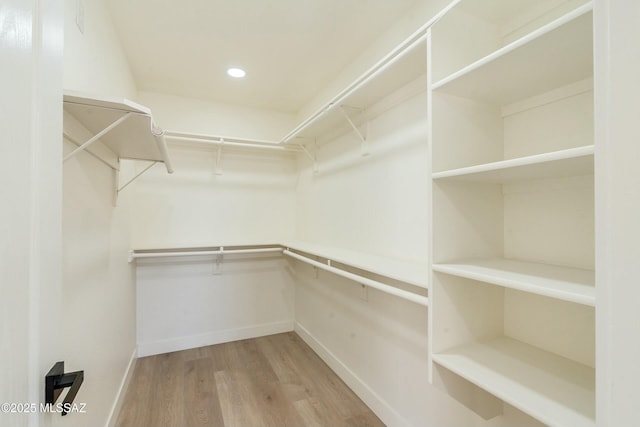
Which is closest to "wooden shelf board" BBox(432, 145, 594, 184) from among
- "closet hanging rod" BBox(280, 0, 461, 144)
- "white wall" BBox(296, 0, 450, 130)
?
"closet hanging rod" BBox(280, 0, 461, 144)

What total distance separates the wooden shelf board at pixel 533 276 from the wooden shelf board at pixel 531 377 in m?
0.30

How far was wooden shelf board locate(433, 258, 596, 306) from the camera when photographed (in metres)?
0.67

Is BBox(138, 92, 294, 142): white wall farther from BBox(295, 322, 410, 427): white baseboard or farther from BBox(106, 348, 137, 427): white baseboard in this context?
BBox(295, 322, 410, 427): white baseboard

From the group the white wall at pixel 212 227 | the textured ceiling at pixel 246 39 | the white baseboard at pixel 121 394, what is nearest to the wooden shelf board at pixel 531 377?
the textured ceiling at pixel 246 39

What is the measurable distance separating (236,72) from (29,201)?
81.6 inches

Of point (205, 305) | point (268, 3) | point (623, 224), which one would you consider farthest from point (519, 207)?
point (205, 305)

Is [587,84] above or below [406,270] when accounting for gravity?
above

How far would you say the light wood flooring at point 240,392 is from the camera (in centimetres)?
177

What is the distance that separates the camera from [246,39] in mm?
1827

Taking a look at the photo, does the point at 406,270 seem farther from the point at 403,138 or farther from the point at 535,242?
the point at 403,138

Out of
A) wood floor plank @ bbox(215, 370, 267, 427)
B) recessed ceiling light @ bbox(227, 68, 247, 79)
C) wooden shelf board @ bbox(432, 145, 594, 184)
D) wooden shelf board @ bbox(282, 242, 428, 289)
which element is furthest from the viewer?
recessed ceiling light @ bbox(227, 68, 247, 79)

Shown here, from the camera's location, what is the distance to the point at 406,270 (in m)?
1.37

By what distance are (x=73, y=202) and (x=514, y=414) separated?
1957mm

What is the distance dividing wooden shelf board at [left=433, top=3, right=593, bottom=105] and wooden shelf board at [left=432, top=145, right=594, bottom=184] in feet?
0.94
